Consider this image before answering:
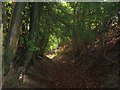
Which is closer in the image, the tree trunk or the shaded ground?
the tree trunk

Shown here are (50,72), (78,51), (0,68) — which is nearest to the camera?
(0,68)

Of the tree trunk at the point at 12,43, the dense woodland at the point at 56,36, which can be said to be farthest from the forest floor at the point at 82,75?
the tree trunk at the point at 12,43

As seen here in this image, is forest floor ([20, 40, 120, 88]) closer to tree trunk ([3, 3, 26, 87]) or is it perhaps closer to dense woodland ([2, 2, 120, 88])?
dense woodland ([2, 2, 120, 88])

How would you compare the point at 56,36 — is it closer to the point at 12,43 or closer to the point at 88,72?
the point at 88,72

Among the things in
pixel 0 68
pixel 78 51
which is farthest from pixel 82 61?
pixel 0 68

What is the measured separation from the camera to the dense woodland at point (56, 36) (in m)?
10.1

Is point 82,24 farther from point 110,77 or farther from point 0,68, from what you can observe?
point 0,68

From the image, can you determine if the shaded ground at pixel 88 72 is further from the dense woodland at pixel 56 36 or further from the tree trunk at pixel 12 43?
the tree trunk at pixel 12 43

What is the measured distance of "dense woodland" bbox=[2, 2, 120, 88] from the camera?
1007cm

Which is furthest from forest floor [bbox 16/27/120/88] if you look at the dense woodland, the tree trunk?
the tree trunk

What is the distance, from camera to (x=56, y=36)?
41.2ft

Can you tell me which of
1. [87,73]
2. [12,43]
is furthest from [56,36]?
[12,43]

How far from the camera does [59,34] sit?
473 inches

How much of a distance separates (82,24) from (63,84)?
2.69 metres
